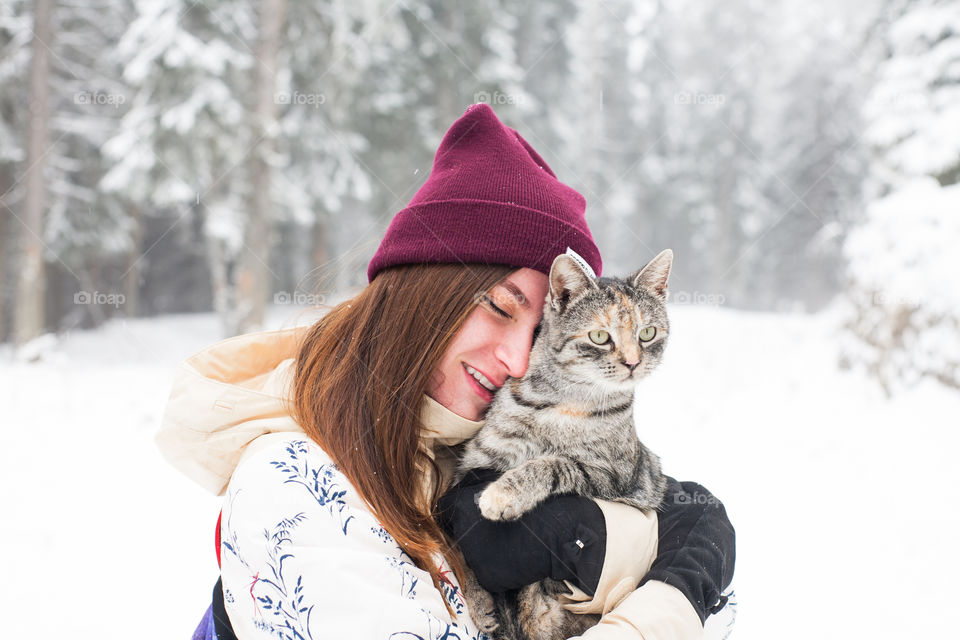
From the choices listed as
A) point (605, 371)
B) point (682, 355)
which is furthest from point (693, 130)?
point (605, 371)

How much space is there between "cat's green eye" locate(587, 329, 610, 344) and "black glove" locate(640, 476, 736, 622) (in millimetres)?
650

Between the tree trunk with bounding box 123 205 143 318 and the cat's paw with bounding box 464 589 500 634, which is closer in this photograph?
the cat's paw with bounding box 464 589 500 634

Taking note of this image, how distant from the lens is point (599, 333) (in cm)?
244

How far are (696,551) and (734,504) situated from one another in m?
3.26

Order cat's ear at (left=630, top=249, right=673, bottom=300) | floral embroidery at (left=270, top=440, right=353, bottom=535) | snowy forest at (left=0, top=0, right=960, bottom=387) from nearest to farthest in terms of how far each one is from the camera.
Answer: floral embroidery at (left=270, top=440, right=353, bottom=535) < cat's ear at (left=630, top=249, right=673, bottom=300) < snowy forest at (left=0, top=0, right=960, bottom=387)

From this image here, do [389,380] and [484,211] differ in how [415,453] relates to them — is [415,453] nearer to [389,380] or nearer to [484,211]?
[389,380]

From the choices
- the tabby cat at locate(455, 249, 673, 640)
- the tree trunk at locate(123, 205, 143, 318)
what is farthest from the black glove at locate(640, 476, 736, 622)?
the tree trunk at locate(123, 205, 143, 318)

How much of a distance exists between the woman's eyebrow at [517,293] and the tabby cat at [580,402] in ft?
0.42

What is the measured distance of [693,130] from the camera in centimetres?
2389

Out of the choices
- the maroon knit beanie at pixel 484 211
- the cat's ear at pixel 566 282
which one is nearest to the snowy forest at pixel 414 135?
the maroon knit beanie at pixel 484 211

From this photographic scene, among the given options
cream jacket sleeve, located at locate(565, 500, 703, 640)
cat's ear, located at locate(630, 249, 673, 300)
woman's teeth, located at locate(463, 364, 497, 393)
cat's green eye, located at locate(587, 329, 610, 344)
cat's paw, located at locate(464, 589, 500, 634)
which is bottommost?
cat's paw, located at locate(464, 589, 500, 634)

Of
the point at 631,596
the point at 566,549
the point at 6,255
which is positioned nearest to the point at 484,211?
the point at 566,549

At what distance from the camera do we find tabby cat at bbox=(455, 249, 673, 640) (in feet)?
7.30

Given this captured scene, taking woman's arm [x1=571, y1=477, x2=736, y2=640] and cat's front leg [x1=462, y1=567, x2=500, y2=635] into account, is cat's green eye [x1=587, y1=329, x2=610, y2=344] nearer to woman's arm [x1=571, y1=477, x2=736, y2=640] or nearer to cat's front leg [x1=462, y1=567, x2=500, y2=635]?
woman's arm [x1=571, y1=477, x2=736, y2=640]
